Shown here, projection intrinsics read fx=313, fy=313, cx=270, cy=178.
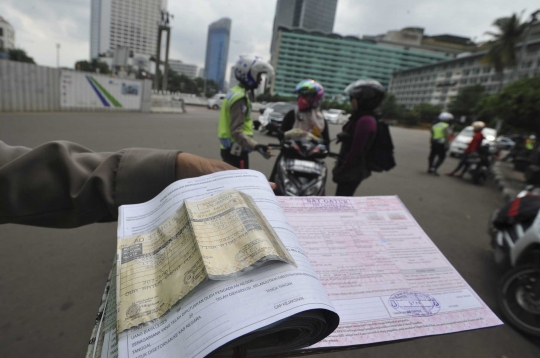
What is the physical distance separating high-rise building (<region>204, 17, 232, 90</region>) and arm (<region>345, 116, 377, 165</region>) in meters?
127

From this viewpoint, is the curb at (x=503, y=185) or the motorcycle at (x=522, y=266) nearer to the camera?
the motorcycle at (x=522, y=266)

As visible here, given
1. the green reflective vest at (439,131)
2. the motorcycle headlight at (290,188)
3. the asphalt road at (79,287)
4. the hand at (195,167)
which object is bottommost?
the asphalt road at (79,287)

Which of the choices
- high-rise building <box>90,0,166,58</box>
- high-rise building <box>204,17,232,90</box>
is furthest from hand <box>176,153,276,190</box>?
high-rise building <box>204,17,232,90</box>

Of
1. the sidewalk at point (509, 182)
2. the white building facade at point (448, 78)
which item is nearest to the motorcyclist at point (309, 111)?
the sidewalk at point (509, 182)

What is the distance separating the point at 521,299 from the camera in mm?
2412

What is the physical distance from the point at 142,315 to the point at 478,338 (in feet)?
8.25

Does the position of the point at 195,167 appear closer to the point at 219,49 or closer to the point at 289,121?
the point at 289,121

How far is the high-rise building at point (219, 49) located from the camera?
A: 126750 millimetres

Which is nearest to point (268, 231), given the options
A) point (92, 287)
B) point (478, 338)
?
point (92, 287)

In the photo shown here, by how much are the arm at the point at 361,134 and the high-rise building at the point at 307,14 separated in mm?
129743

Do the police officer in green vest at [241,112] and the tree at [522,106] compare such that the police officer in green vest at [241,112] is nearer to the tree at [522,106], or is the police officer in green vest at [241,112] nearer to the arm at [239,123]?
the arm at [239,123]

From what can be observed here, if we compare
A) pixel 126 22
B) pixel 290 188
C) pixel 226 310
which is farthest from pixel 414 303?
pixel 126 22

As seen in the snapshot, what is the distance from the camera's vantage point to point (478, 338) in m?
2.20

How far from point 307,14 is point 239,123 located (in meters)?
139
